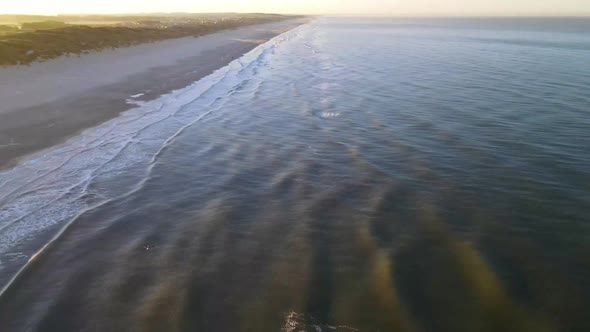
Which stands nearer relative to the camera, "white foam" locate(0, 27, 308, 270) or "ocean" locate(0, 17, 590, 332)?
"ocean" locate(0, 17, 590, 332)

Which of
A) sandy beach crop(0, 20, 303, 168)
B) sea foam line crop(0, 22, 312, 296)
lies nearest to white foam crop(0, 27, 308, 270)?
sea foam line crop(0, 22, 312, 296)

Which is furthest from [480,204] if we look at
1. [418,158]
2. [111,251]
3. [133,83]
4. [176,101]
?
[133,83]

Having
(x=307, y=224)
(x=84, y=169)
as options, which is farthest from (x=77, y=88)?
(x=307, y=224)

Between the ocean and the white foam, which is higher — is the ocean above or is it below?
above

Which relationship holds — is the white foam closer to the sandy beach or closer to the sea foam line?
the sea foam line

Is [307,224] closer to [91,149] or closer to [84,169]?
[84,169]
